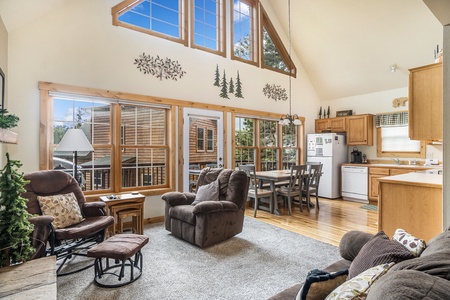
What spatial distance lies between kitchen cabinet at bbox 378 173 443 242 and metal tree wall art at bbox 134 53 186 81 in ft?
12.3

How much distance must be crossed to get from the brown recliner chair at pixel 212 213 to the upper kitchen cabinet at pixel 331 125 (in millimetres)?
4467

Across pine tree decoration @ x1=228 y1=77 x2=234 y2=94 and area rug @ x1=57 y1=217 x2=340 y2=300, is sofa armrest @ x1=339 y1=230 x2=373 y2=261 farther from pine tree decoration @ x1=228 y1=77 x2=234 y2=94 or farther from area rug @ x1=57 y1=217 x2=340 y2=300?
pine tree decoration @ x1=228 y1=77 x2=234 y2=94

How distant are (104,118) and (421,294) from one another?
14.1 ft

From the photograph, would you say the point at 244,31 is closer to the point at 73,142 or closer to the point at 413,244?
the point at 73,142

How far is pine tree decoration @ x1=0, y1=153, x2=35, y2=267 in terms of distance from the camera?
5.42ft

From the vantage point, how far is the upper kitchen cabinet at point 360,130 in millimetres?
6238

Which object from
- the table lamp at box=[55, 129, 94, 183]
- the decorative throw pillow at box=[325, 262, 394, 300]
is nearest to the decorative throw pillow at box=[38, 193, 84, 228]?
the table lamp at box=[55, 129, 94, 183]

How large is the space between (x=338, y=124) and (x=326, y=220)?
3.36 meters

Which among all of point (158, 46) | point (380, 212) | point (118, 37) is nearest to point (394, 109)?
point (380, 212)

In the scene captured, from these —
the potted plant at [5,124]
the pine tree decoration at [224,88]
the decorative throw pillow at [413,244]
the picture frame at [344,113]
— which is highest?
the pine tree decoration at [224,88]

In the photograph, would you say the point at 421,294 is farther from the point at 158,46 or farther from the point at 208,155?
the point at 208,155

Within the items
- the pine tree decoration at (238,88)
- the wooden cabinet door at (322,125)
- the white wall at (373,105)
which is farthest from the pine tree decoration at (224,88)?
the white wall at (373,105)

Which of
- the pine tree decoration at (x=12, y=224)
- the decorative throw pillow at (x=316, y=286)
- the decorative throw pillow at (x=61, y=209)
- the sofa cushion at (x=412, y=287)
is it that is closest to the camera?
the sofa cushion at (x=412, y=287)

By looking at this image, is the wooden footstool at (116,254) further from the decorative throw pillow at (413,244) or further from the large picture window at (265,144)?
the large picture window at (265,144)
